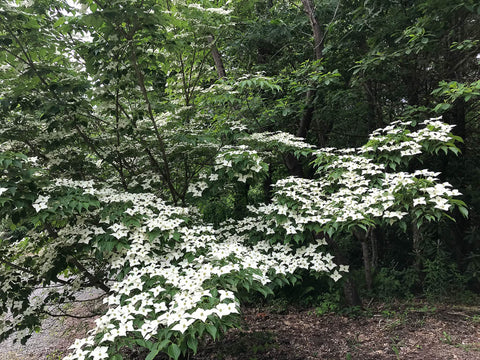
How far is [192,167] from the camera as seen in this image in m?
3.39

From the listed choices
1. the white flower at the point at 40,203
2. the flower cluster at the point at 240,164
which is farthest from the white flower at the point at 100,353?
the flower cluster at the point at 240,164

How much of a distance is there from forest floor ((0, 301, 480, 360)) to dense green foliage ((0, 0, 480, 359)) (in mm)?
368

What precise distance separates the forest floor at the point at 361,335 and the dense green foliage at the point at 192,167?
1.21ft

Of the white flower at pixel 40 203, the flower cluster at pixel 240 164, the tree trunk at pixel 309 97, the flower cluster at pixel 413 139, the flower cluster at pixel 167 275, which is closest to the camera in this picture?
the flower cluster at pixel 167 275

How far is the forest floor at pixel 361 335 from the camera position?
252cm

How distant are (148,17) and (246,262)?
5.75 ft

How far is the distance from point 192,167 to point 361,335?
7.84 feet

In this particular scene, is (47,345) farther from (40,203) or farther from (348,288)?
(348,288)

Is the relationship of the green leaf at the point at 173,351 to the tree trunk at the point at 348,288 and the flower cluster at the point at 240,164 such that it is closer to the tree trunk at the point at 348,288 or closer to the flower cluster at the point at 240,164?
the flower cluster at the point at 240,164

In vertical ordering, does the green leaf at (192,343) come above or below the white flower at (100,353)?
above

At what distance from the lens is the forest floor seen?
99.2 inches

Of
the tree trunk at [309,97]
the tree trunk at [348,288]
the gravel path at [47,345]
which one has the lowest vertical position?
the gravel path at [47,345]

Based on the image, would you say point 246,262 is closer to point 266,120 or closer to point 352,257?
point 266,120

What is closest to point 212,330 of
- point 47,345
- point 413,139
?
point 413,139
